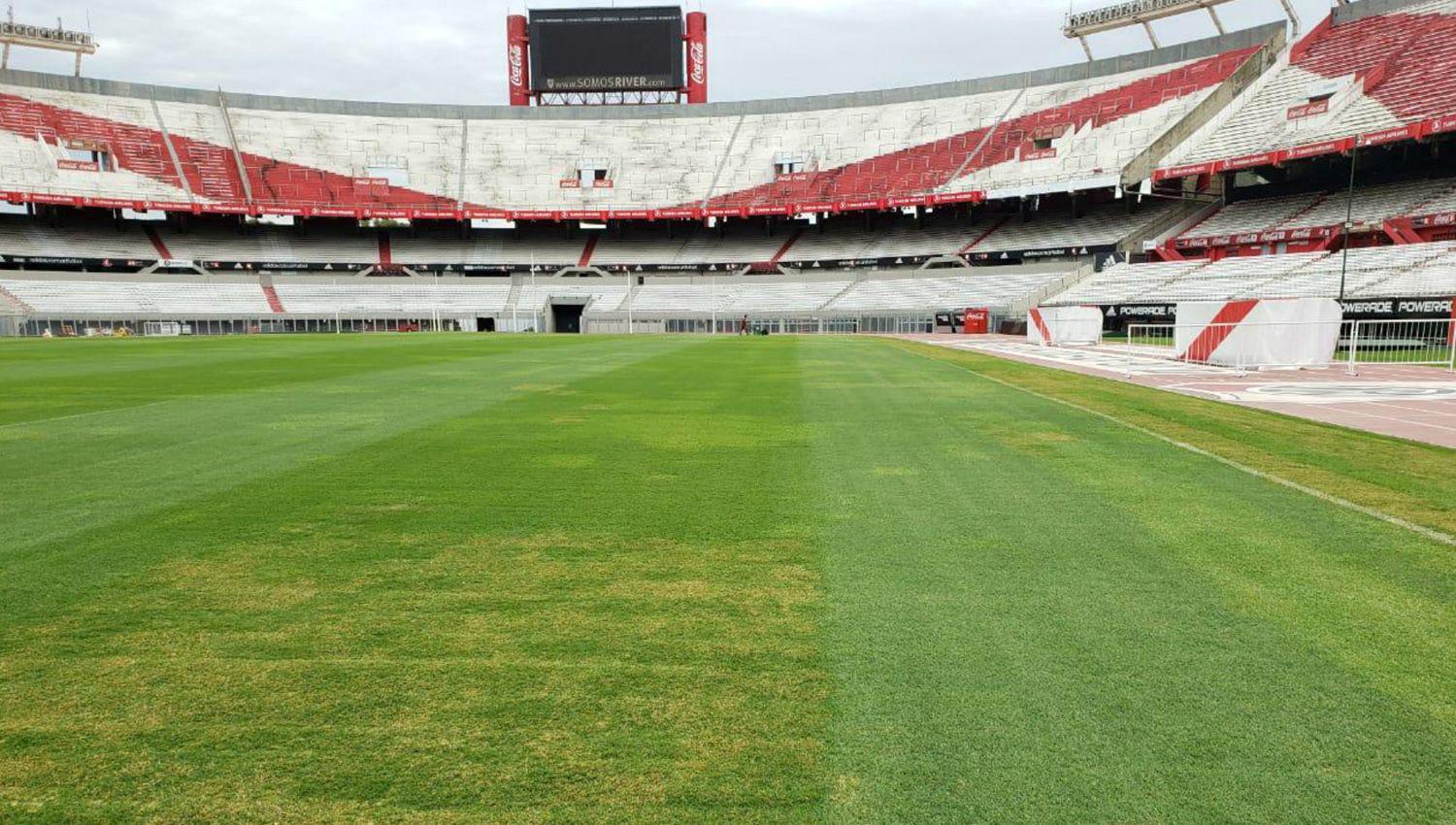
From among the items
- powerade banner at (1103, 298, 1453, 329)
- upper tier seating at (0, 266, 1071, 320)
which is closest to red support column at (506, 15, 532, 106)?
upper tier seating at (0, 266, 1071, 320)

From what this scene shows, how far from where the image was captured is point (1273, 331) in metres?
15.7

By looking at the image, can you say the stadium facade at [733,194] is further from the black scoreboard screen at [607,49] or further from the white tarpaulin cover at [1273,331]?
the white tarpaulin cover at [1273,331]

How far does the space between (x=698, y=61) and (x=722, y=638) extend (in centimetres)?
6614

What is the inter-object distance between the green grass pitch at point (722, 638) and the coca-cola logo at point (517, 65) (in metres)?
63.2

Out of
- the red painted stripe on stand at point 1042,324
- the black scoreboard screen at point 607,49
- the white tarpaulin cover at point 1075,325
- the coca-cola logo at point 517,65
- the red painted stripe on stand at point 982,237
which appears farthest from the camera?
the coca-cola logo at point 517,65

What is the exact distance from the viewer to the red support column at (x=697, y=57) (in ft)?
198

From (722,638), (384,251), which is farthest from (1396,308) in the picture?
(384,251)

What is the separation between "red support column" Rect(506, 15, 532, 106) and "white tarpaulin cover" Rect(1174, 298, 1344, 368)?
2290 inches

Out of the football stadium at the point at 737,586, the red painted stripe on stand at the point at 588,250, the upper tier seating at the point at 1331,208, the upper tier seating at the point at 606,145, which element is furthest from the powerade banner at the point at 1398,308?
the red painted stripe on stand at the point at 588,250

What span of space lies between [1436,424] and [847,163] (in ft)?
165

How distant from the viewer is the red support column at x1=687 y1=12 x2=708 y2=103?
60375 mm

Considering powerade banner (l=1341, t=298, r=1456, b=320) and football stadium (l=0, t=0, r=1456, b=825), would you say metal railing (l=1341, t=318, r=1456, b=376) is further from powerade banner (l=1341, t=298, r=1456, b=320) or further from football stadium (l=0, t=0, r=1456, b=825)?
powerade banner (l=1341, t=298, r=1456, b=320)

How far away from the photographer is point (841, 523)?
4453mm

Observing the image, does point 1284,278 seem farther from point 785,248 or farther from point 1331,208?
point 785,248
